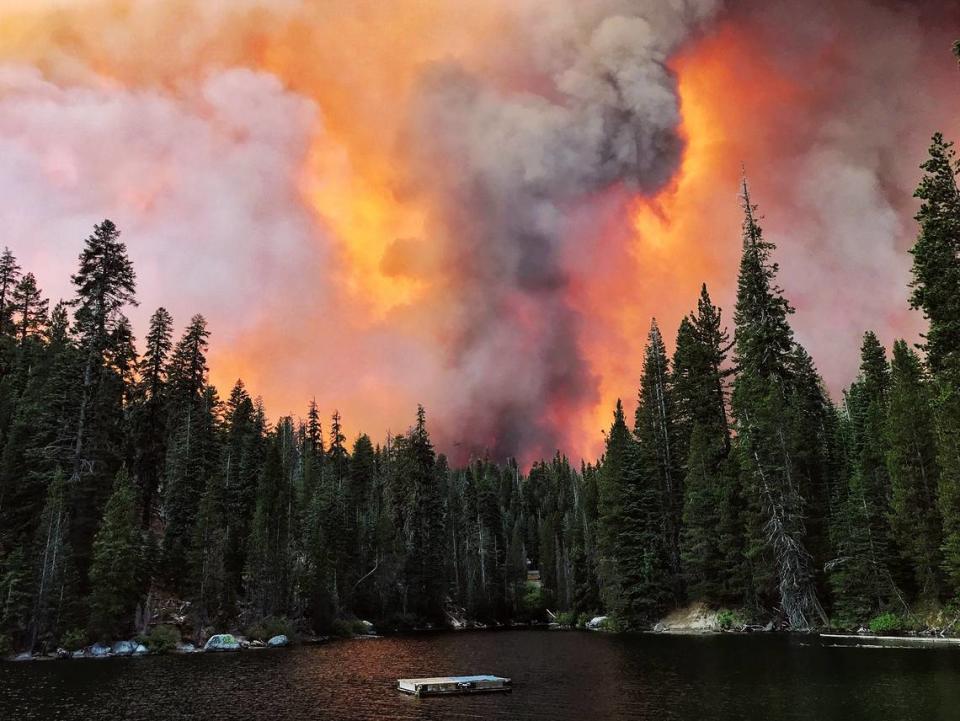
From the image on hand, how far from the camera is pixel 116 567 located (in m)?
64.3

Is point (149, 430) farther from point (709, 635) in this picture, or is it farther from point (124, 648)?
point (709, 635)

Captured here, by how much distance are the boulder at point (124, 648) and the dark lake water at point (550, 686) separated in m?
6.43

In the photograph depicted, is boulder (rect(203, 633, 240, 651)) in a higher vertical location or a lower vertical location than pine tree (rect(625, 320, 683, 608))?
lower

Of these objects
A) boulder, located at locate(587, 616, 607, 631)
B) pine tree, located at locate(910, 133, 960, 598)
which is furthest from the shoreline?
pine tree, located at locate(910, 133, 960, 598)

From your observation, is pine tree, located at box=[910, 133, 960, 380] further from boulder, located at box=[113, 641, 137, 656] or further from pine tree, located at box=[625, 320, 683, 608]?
boulder, located at box=[113, 641, 137, 656]

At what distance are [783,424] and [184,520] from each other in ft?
240

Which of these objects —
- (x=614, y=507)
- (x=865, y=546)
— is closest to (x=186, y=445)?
(x=614, y=507)

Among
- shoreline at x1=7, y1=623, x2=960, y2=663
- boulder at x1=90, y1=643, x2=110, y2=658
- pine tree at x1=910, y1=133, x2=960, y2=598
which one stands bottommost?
shoreline at x1=7, y1=623, x2=960, y2=663

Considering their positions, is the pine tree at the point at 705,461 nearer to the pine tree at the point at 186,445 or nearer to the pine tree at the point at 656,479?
the pine tree at the point at 656,479

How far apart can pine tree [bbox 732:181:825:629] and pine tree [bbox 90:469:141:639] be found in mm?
63521

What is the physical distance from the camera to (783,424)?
234 ft

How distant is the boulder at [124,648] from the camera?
6300 centimetres

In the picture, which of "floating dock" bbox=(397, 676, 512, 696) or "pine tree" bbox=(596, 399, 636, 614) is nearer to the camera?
"floating dock" bbox=(397, 676, 512, 696)

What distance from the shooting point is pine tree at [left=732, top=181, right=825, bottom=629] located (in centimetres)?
6750
